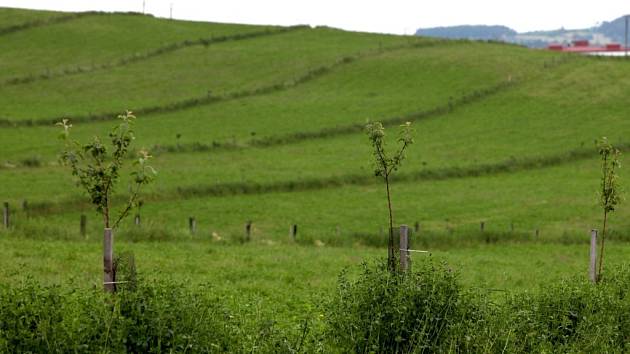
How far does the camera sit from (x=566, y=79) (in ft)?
251

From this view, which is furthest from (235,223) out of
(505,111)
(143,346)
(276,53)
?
(276,53)

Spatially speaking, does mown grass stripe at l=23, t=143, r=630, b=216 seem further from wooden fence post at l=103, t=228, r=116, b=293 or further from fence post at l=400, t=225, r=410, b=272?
wooden fence post at l=103, t=228, r=116, b=293

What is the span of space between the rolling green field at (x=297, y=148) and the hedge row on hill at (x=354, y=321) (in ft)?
3.34

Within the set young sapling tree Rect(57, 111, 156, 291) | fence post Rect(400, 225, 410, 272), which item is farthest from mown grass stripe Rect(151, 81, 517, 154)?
young sapling tree Rect(57, 111, 156, 291)

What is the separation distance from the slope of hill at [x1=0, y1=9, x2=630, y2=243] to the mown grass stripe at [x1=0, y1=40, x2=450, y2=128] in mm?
141

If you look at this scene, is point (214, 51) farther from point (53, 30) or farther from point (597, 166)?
point (597, 166)

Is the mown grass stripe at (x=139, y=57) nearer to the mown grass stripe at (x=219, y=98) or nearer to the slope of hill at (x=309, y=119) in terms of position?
the slope of hill at (x=309, y=119)

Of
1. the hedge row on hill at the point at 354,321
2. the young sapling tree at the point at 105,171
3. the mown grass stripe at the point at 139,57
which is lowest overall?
the hedge row on hill at the point at 354,321

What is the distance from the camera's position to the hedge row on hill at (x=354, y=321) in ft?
44.8

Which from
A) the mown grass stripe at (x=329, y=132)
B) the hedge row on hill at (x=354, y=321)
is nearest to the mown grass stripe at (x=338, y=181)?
the mown grass stripe at (x=329, y=132)

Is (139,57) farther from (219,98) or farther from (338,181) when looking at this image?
(338,181)

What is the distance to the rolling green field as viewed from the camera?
1216 inches

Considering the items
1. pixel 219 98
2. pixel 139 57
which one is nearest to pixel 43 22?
pixel 139 57

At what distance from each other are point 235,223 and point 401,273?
80.9 ft
